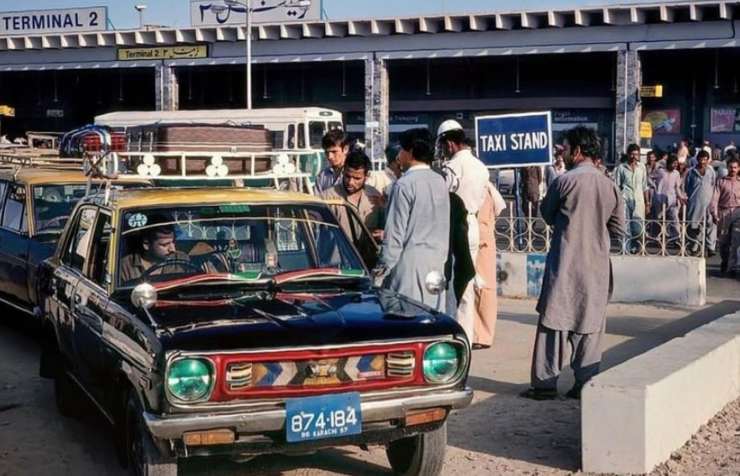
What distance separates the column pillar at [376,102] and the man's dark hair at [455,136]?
28100 millimetres

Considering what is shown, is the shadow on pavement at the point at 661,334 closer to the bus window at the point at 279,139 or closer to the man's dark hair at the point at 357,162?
the man's dark hair at the point at 357,162

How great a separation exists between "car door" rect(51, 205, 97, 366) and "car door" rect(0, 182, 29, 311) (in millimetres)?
2953

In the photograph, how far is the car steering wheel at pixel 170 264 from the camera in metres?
6.07

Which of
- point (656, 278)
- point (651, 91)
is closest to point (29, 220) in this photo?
point (656, 278)

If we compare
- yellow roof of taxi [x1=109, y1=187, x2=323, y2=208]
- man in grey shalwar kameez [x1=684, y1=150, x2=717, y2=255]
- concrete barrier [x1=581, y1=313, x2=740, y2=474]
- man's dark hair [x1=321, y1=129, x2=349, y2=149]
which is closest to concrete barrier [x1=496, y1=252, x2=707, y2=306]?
man in grey shalwar kameez [x1=684, y1=150, x2=717, y2=255]

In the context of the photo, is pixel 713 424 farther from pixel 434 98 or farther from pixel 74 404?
pixel 434 98

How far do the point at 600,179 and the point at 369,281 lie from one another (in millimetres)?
2154

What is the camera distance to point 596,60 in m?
36.3

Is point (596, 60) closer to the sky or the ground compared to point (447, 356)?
closer to the sky

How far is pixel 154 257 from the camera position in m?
6.17

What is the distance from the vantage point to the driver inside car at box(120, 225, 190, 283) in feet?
19.9

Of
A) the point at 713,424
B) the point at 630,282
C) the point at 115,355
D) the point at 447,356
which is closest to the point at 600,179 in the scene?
the point at 713,424

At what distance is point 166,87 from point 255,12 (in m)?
4.55

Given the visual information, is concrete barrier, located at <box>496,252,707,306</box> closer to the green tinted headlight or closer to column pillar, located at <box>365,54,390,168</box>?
the green tinted headlight
